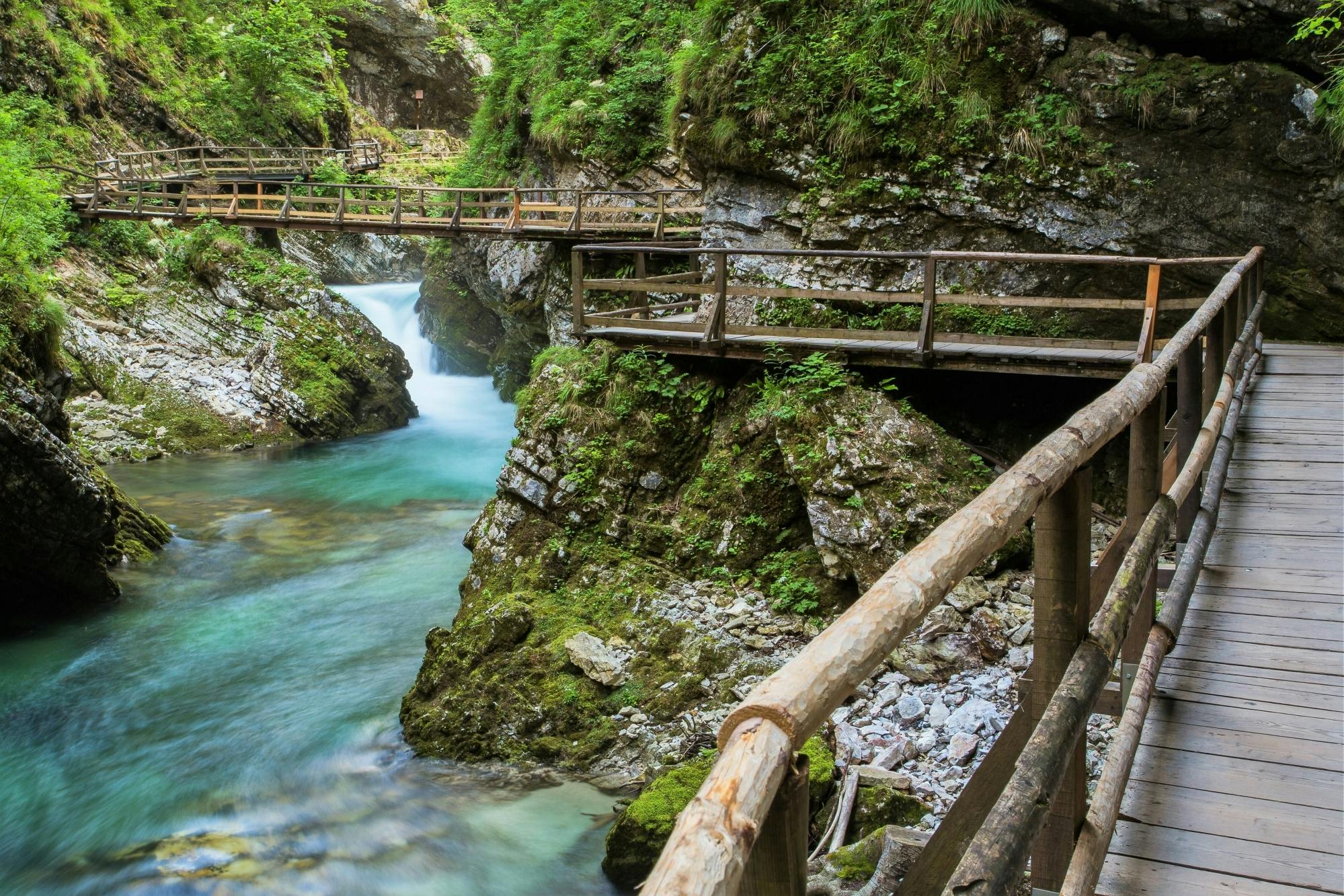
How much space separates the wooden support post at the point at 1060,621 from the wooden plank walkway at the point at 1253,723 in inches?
8.7

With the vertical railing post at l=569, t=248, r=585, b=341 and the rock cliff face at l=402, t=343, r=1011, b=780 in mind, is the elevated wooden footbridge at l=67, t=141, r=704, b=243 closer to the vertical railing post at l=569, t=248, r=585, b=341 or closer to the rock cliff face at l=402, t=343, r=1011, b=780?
the vertical railing post at l=569, t=248, r=585, b=341

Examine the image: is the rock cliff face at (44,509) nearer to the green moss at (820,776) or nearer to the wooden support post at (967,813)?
the green moss at (820,776)

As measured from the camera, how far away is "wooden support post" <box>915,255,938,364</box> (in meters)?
8.34

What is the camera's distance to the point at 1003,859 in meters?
1.74

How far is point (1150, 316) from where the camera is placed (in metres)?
7.54

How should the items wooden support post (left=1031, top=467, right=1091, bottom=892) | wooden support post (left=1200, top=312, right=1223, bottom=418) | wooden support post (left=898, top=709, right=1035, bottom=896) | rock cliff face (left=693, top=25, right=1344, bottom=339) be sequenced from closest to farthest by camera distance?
wooden support post (left=898, top=709, right=1035, bottom=896) < wooden support post (left=1031, top=467, right=1091, bottom=892) < wooden support post (left=1200, top=312, right=1223, bottom=418) < rock cliff face (left=693, top=25, right=1344, bottom=339)

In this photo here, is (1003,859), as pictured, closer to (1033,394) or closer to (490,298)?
(1033,394)

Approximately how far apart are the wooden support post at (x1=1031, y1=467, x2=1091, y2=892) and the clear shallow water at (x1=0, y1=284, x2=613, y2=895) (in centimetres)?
479

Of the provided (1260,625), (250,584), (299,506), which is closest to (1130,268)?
(1260,625)

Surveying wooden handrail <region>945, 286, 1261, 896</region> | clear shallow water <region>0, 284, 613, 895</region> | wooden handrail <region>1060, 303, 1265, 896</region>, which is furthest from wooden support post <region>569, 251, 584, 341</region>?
wooden handrail <region>945, 286, 1261, 896</region>

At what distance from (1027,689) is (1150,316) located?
6172 millimetres

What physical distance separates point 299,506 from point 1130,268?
13.5 meters

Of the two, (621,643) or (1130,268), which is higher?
(1130,268)

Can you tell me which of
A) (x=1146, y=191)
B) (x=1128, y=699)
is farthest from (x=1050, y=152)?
(x=1128, y=699)
